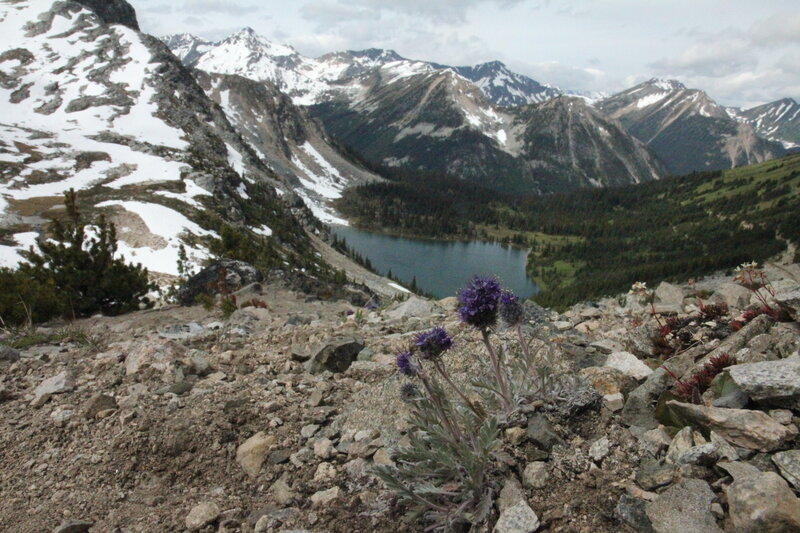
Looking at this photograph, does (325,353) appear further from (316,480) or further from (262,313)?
(262,313)

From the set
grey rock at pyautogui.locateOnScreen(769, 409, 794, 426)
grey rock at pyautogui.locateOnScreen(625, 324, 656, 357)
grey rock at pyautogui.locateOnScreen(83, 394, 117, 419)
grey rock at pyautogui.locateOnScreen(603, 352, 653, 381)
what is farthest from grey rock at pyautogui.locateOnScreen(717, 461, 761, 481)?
grey rock at pyautogui.locateOnScreen(83, 394, 117, 419)

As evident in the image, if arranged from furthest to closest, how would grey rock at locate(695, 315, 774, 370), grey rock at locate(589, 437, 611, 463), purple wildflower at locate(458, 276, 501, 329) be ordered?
1. grey rock at locate(695, 315, 774, 370)
2. purple wildflower at locate(458, 276, 501, 329)
3. grey rock at locate(589, 437, 611, 463)

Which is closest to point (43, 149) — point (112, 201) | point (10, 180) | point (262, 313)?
point (10, 180)

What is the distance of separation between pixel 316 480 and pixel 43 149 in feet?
334

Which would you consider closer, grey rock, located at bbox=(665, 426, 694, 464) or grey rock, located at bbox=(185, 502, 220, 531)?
grey rock, located at bbox=(665, 426, 694, 464)

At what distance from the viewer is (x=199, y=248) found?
162 feet

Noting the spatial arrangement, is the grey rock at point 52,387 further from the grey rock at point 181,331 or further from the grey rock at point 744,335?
the grey rock at point 744,335

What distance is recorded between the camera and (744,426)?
3789 mm

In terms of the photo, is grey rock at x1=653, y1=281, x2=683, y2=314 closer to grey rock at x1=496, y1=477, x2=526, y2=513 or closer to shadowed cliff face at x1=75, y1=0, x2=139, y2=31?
grey rock at x1=496, y1=477, x2=526, y2=513

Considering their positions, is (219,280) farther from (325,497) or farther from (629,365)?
(629,365)

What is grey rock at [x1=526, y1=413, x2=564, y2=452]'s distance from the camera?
182 inches

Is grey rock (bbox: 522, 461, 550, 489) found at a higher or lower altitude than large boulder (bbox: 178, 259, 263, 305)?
higher

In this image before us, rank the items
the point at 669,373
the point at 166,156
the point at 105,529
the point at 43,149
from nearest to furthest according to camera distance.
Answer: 1. the point at 105,529
2. the point at 669,373
3. the point at 43,149
4. the point at 166,156

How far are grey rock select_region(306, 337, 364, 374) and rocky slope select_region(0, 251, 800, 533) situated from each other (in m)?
0.03
